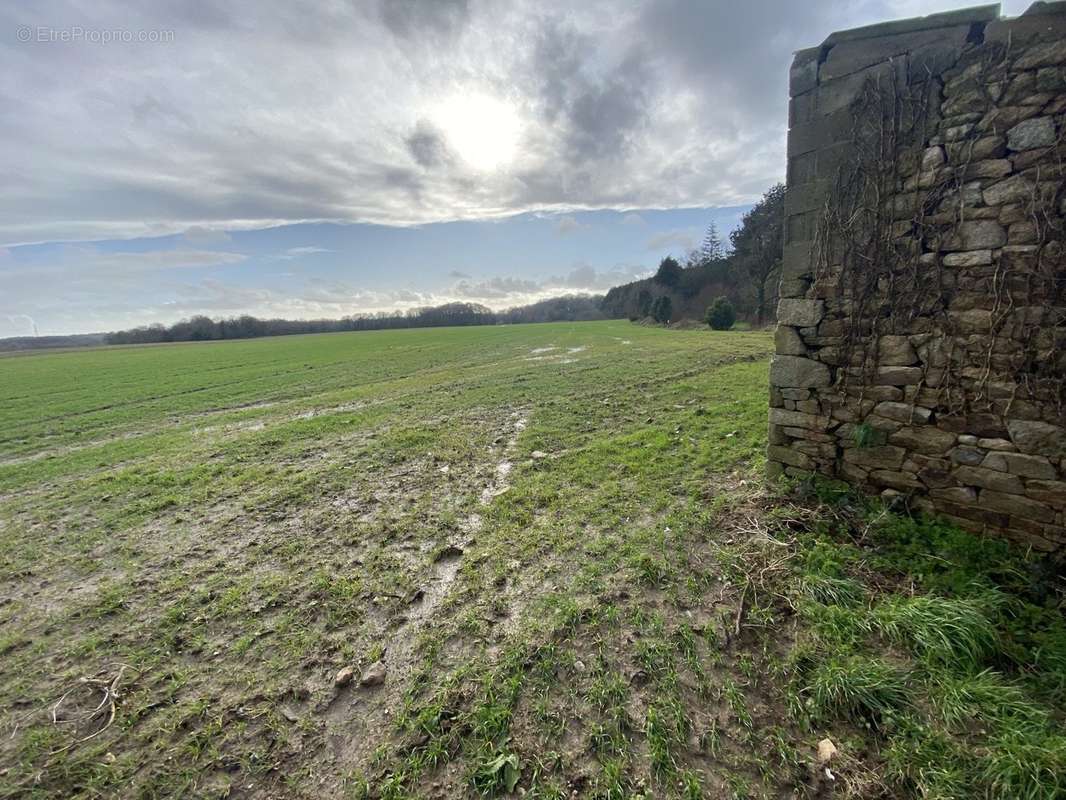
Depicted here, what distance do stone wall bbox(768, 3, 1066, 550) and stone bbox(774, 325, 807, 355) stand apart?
0.03 m

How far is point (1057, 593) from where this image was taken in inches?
130

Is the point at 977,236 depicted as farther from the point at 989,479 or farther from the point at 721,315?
the point at 721,315

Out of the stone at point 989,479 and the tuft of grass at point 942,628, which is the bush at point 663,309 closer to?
the stone at point 989,479

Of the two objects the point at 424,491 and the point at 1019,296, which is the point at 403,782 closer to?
the point at 424,491

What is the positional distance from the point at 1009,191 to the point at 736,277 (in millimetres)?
48992

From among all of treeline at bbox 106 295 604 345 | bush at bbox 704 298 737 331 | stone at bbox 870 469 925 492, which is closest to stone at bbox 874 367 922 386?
stone at bbox 870 469 925 492

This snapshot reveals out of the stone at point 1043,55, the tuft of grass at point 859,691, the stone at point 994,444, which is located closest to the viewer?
the tuft of grass at point 859,691

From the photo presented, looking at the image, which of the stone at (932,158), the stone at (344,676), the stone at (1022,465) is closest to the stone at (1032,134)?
the stone at (932,158)

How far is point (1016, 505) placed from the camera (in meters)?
3.66

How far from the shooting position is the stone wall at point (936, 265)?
3459 mm

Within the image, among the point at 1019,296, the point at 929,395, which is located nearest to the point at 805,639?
the point at 929,395

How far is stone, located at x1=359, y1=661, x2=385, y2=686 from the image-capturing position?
10.1 feet

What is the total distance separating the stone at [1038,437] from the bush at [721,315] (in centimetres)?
3573

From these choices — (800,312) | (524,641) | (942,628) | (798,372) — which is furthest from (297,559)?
(800,312)
